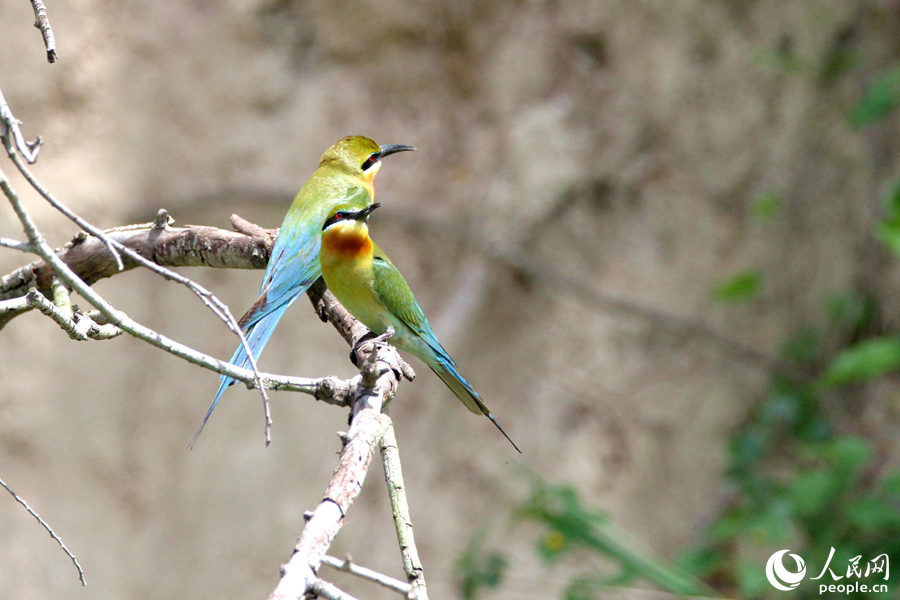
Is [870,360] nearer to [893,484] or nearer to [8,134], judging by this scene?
[893,484]

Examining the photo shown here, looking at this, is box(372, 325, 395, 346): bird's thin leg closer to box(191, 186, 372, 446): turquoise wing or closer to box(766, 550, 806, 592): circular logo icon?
box(191, 186, 372, 446): turquoise wing

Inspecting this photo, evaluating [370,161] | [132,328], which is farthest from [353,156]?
[132,328]

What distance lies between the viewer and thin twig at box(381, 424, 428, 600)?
0.93m

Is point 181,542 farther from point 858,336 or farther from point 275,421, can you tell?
point 858,336

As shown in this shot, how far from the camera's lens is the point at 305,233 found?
2.09 metres

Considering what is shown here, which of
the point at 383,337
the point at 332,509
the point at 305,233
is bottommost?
the point at 332,509

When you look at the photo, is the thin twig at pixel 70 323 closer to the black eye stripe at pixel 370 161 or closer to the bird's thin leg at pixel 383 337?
the bird's thin leg at pixel 383 337

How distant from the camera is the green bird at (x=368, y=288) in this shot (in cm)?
179

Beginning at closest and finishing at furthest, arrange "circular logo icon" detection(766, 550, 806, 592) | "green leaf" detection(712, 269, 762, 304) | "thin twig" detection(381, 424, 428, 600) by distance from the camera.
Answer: "thin twig" detection(381, 424, 428, 600) → "circular logo icon" detection(766, 550, 806, 592) → "green leaf" detection(712, 269, 762, 304)

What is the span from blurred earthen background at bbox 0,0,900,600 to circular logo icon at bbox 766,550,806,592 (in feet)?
→ 1.72

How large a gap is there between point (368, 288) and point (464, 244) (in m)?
1.51

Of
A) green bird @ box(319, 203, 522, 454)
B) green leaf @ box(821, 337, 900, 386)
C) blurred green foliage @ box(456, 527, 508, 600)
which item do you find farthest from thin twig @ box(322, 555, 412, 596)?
Result: green leaf @ box(821, 337, 900, 386)

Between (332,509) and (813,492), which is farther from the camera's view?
(813,492)

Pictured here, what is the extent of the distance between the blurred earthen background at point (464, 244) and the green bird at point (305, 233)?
2.11 ft
